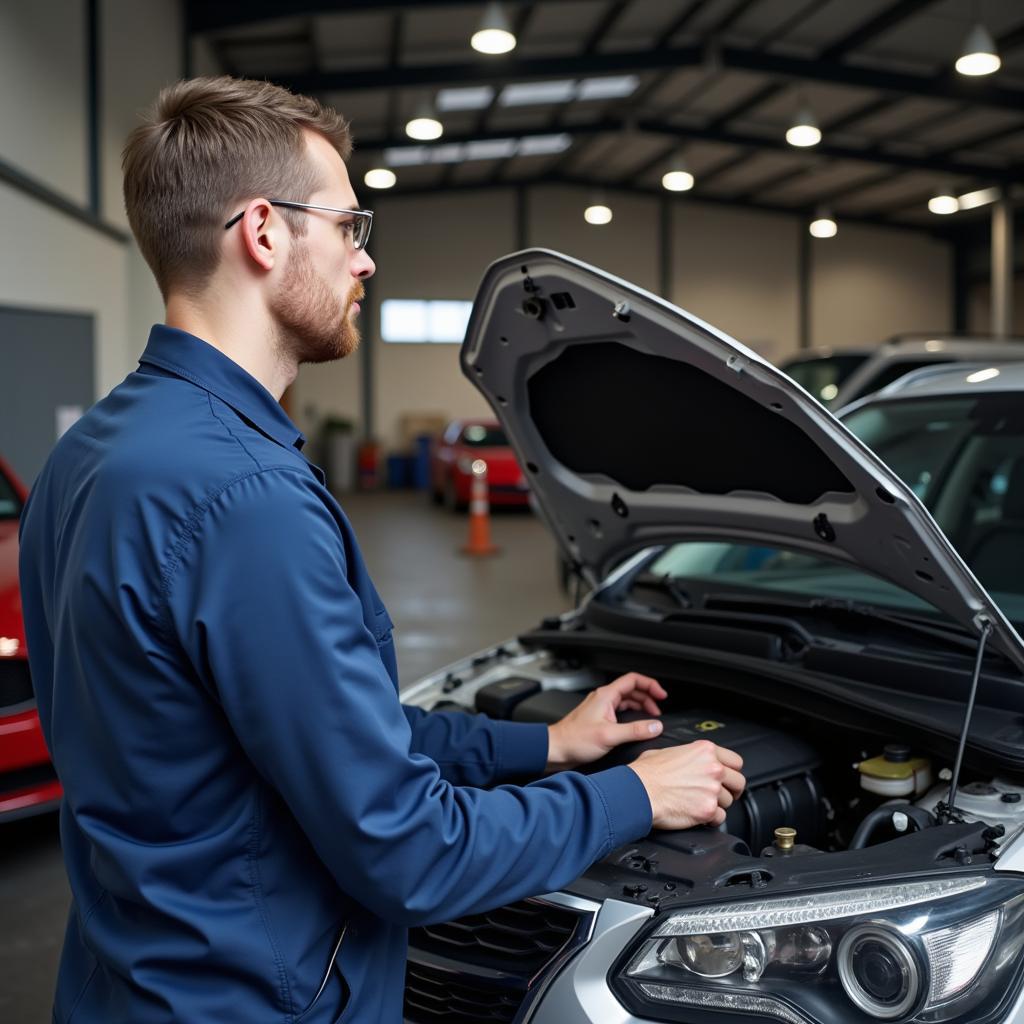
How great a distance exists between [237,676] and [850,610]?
4.63 ft

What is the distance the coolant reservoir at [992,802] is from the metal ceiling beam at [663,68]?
35.3ft

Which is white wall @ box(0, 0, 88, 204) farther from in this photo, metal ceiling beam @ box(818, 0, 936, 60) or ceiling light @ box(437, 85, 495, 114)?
metal ceiling beam @ box(818, 0, 936, 60)

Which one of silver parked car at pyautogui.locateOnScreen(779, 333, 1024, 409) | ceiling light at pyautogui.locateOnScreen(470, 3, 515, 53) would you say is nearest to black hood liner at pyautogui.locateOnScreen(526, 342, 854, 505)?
silver parked car at pyautogui.locateOnScreen(779, 333, 1024, 409)

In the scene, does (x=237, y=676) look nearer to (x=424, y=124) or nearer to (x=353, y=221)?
(x=353, y=221)

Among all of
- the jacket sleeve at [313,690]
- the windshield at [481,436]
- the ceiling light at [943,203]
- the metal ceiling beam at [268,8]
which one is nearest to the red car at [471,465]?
the windshield at [481,436]

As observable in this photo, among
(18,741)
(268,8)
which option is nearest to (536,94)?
(268,8)

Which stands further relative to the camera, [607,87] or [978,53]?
[607,87]

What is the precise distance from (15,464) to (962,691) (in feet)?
21.6

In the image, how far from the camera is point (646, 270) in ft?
68.0

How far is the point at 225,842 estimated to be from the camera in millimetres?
1133

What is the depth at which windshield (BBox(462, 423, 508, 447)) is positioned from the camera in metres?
14.2

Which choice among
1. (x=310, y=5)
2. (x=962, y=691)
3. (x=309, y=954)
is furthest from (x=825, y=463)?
(x=310, y=5)

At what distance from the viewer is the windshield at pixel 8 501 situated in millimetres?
4141

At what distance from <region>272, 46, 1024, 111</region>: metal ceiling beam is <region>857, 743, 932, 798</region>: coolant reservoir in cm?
1061
